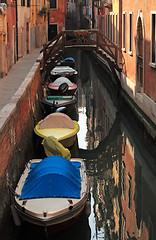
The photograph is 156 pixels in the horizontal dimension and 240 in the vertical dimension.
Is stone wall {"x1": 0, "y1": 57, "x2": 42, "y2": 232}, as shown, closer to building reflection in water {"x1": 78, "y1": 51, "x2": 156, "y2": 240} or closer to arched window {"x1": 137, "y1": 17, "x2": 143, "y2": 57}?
building reflection in water {"x1": 78, "y1": 51, "x2": 156, "y2": 240}

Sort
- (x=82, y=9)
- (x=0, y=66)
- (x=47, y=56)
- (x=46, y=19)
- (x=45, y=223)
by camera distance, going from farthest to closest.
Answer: (x=82, y=9) → (x=46, y=19) → (x=47, y=56) → (x=0, y=66) → (x=45, y=223)

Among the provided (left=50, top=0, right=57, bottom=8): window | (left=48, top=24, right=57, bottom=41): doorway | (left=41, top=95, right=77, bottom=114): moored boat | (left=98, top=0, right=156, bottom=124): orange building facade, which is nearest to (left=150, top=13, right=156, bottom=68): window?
(left=98, top=0, right=156, bottom=124): orange building facade

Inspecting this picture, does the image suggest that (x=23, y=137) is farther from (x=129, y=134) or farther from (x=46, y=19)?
(x=46, y=19)

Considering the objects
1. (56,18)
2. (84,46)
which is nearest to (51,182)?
(84,46)

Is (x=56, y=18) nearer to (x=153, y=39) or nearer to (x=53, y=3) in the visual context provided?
(x=53, y=3)

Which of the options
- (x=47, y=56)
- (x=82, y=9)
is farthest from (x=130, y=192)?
(x=82, y=9)

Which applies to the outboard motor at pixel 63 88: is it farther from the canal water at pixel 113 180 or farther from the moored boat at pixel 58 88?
the canal water at pixel 113 180

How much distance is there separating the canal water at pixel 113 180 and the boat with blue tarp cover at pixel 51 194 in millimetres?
348

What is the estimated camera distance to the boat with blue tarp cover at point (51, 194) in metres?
7.42

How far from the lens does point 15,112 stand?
31.8 feet

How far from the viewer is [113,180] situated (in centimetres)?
1079

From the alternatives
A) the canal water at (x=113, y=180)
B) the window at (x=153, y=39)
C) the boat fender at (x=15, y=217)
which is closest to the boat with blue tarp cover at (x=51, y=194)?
the boat fender at (x=15, y=217)

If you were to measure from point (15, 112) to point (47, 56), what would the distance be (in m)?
11.3

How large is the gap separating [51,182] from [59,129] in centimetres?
440
